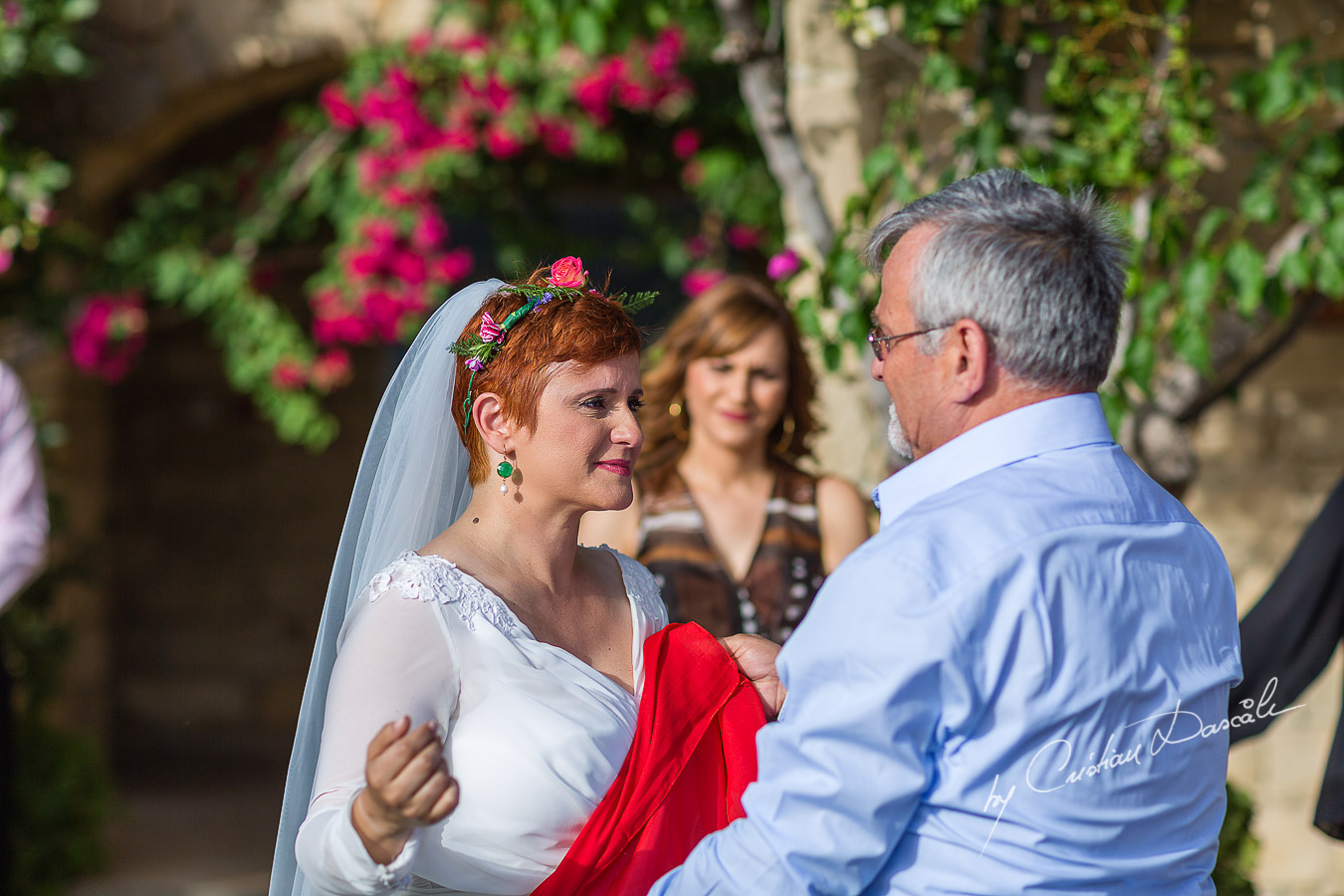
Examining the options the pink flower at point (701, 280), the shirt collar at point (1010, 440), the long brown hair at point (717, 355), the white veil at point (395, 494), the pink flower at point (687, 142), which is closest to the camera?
the shirt collar at point (1010, 440)

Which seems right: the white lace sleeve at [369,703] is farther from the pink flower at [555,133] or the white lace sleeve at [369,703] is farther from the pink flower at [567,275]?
the pink flower at [555,133]

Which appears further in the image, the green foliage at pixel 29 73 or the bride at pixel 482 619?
the green foliage at pixel 29 73

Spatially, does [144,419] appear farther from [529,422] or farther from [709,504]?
[529,422]

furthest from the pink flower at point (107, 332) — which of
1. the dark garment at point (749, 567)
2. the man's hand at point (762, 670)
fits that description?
the man's hand at point (762, 670)

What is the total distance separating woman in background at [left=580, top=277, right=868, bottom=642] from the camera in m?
2.74

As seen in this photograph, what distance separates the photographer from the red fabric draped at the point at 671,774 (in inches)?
59.0

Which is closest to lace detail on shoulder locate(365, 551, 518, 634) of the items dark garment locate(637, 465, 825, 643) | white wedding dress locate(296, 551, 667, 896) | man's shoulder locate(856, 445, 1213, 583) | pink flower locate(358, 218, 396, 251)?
white wedding dress locate(296, 551, 667, 896)

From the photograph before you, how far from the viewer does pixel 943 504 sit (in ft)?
4.12

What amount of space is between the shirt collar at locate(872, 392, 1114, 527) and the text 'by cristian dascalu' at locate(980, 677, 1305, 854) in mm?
288

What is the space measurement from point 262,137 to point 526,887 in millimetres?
5042

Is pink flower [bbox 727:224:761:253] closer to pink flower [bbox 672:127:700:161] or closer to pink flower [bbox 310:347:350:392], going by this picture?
pink flower [bbox 672:127:700:161]

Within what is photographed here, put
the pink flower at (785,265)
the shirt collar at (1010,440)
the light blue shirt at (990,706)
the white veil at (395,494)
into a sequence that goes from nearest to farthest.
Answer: the light blue shirt at (990,706), the shirt collar at (1010,440), the white veil at (395,494), the pink flower at (785,265)

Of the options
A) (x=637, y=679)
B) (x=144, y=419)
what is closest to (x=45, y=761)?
(x=144, y=419)

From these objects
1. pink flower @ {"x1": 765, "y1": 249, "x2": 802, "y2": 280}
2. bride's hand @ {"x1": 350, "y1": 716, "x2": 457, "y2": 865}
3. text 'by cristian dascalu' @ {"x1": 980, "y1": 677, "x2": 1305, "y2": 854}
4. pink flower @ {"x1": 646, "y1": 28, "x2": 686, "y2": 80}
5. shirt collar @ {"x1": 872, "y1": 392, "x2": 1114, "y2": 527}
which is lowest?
text 'by cristian dascalu' @ {"x1": 980, "y1": 677, "x2": 1305, "y2": 854}
